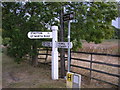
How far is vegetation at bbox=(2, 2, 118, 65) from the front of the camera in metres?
6.00

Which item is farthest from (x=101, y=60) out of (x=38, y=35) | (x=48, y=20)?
(x=38, y=35)

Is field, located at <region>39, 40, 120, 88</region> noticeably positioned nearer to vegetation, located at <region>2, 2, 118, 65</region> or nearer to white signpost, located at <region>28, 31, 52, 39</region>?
vegetation, located at <region>2, 2, 118, 65</region>

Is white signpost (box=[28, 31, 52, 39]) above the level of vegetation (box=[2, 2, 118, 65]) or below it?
below

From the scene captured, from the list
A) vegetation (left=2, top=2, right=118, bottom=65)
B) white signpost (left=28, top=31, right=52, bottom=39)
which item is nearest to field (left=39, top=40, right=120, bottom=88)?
vegetation (left=2, top=2, right=118, bottom=65)

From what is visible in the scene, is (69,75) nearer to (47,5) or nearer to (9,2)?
(47,5)

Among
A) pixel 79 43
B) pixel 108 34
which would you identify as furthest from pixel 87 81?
pixel 108 34

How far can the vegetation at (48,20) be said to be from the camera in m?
6.00

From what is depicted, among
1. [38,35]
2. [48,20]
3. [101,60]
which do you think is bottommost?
[101,60]

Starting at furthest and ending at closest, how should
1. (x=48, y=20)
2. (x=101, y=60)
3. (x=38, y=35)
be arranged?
(x=101, y=60)
(x=48, y=20)
(x=38, y=35)

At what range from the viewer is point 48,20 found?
6270 mm

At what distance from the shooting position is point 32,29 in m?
6.38

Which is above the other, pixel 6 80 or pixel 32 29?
pixel 32 29

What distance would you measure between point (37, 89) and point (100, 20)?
3.49 meters

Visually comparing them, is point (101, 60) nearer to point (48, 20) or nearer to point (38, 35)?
point (48, 20)
